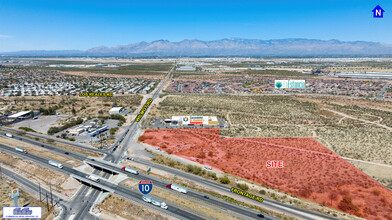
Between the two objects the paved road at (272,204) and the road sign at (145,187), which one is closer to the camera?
the paved road at (272,204)

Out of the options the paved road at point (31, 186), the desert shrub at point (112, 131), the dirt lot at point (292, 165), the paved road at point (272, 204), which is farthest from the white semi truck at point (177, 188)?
the desert shrub at point (112, 131)

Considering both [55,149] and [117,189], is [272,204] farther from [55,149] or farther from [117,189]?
[55,149]

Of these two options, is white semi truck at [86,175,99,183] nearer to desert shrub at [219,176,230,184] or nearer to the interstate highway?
the interstate highway

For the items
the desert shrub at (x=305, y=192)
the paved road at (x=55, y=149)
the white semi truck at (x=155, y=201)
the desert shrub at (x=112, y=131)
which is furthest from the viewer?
the desert shrub at (x=112, y=131)

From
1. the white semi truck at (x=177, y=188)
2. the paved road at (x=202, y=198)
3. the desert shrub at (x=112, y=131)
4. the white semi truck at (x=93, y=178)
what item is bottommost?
the paved road at (x=202, y=198)

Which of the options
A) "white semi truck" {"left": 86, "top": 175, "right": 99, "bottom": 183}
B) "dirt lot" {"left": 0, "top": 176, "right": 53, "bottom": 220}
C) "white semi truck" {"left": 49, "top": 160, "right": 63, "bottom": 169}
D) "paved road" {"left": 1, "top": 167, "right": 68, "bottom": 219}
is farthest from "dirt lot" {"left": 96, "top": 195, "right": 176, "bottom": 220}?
"white semi truck" {"left": 49, "top": 160, "right": 63, "bottom": 169}

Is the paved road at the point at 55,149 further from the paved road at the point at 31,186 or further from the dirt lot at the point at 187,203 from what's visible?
the dirt lot at the point at 187,203

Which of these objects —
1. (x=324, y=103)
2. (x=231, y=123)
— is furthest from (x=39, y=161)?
(x=324, y=103)

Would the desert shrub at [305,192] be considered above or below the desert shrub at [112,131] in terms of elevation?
below

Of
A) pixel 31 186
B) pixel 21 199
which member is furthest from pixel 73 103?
pixel 21 199
